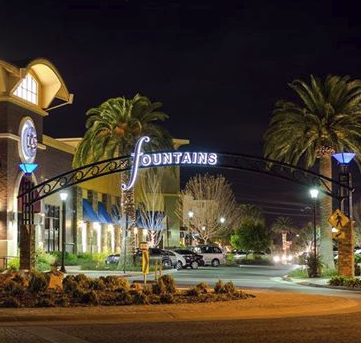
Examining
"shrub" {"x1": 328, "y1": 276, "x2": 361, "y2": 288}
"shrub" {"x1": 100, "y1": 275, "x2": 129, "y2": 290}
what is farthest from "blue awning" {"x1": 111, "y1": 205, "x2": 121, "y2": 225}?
"shrub" {"x1": 100, "y1": 275, "x2": 129, "y2": 290}

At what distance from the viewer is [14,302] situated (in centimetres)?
1997

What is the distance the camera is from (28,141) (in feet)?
158

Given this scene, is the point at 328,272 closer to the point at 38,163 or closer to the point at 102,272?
the point at 102,272

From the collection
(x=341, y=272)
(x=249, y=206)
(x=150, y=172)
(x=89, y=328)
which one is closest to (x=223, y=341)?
(x=89, y=328)

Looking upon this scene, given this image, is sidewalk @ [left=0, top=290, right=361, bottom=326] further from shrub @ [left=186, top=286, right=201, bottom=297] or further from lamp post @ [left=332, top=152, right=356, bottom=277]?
lamp post @ [left=332, top=152, right=356, bottom=277]

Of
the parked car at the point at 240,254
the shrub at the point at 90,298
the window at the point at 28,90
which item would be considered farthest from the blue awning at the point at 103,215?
the shrub at the point at 90,298

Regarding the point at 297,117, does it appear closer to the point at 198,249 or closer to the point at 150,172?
the point at 198,249

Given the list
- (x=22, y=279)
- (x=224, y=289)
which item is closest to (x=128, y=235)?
(x=22, y=279)

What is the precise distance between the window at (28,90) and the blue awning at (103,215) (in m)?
21.3

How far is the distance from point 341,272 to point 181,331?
19.3m

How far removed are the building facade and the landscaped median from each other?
65.0ft

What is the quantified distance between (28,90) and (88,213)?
1888 cm

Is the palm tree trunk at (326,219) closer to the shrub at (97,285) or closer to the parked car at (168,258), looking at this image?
the parked car at (168,258)

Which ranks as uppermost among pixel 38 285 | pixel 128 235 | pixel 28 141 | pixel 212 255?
pixel 28 141
